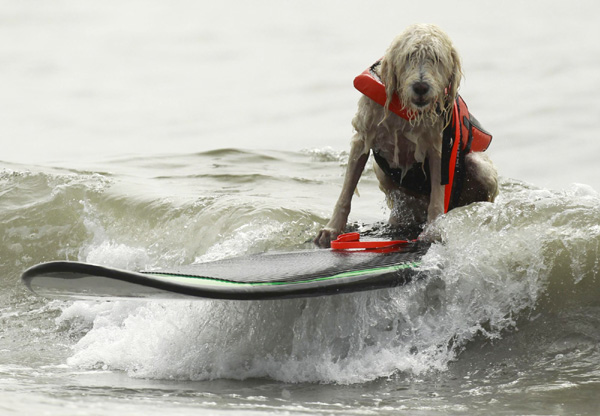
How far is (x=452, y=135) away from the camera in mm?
4922

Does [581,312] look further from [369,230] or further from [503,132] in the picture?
[503,132]

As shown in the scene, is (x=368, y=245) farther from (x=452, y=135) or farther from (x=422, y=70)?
(x=422, y=70)

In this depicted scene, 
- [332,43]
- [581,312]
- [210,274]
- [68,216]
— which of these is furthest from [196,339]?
[332,43]

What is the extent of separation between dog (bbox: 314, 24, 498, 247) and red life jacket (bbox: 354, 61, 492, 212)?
0.10ft

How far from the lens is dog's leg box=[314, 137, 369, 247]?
4.98 m

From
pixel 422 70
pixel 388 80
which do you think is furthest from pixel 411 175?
pixel 422 70

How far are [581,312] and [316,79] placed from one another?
37.2ft

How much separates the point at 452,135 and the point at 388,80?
0.53 meters

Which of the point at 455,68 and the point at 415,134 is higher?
the point at 455,68

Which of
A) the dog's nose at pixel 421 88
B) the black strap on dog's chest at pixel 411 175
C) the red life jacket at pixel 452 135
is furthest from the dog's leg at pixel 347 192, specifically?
the dog's nose at pixel 421 88

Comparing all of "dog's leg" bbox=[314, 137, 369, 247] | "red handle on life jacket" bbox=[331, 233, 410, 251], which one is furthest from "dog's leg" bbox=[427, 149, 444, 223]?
"dog's leg" bbox=[314, 137, 369, 247]

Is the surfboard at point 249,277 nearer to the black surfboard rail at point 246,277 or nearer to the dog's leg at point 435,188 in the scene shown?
the black surfboard rail at point 246,277

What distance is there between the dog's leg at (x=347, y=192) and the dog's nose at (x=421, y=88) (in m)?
0.56

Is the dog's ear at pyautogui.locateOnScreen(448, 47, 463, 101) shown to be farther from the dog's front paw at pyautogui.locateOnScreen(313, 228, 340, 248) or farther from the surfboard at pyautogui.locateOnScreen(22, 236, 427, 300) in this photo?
the dog's front paw at pyautogui.locateOnScreen(313, 228, 340, 248)
